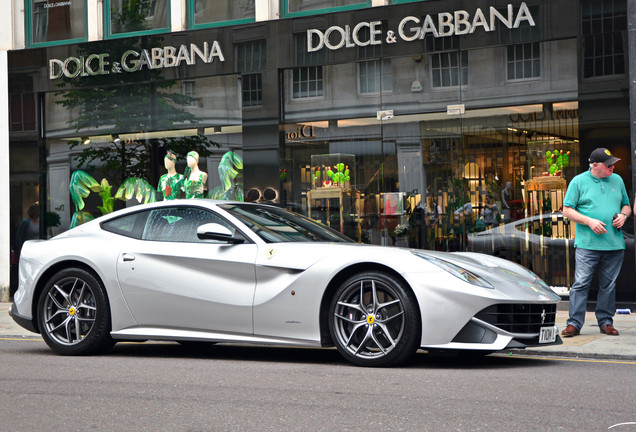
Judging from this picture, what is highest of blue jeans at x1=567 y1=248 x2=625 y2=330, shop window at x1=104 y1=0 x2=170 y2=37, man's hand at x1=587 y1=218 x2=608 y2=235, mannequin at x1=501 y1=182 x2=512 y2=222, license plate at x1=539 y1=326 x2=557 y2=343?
shop window at x1=104 y1=0 x2=170 y2=37

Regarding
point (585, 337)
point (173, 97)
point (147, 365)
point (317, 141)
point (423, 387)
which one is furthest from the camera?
point (173, 97)

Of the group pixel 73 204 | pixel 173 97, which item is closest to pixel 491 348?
pixel 173 97

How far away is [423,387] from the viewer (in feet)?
19.8

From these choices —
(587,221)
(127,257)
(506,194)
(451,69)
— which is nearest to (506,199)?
(506,194)

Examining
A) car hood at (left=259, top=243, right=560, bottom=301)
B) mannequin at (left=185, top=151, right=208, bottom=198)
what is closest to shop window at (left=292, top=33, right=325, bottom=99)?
mannequin at (left=185, top=151, right=208, bottom=198)

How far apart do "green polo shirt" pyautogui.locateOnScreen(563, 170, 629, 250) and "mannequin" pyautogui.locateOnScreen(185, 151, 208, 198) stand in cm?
818

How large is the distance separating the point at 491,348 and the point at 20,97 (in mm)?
13036

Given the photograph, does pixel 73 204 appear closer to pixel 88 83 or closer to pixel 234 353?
pixel 88 83

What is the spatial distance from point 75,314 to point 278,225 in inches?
76.3

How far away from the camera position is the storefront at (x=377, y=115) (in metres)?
13.2

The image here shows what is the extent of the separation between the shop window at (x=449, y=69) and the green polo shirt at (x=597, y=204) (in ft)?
17.1

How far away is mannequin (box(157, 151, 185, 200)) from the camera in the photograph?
1619 cm

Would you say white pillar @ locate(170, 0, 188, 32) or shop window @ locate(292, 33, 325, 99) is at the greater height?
white pillar @ locate(170, 0, 188, 32)

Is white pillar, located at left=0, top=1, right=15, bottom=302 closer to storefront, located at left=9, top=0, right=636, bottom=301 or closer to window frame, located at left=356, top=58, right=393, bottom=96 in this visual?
storefront, located at left=9, top=0, right=636, bottom=301
